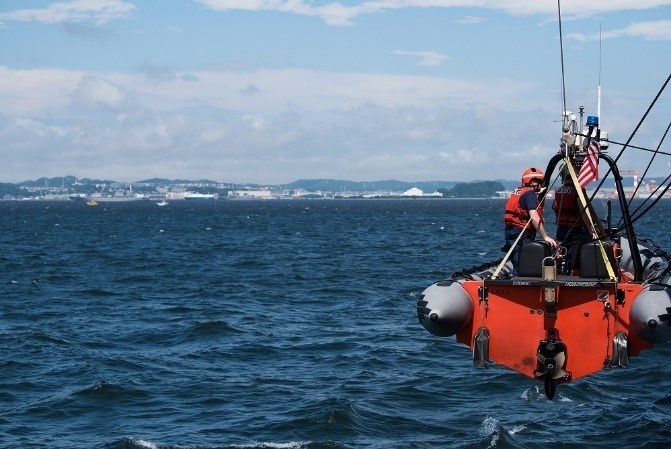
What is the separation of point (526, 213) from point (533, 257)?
3.94 feet

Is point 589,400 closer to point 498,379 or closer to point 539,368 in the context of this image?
point 498,379

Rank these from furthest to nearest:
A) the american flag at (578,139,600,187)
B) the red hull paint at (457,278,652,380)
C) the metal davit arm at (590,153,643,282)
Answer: the american flag at (578,139,600,187) < the metal davit arm at (590,153,643,282) < the red hull paint at (457,278,652,380)

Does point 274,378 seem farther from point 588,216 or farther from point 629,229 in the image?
point 629,229

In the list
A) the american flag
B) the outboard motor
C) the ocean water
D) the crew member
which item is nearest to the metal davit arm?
the american flag

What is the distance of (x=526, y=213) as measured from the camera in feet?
48.1

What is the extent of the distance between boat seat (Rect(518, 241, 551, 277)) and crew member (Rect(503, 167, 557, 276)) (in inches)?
13.2

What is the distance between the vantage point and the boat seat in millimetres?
13562

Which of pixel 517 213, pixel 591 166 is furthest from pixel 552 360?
pixel 591 166

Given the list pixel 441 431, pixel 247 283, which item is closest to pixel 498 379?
pixel 441 431

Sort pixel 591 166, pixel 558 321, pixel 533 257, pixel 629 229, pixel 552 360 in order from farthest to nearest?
1. pixel 591 166
2. pixel 629 229
3. pixel 533 257
4. pixel 558 321
5. pixel 552 360

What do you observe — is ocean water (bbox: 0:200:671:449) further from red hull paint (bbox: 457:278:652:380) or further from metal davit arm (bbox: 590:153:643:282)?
metal davit arm (bbox: 590:153:643:282)

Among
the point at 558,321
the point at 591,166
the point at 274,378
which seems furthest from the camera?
the point at 274,378

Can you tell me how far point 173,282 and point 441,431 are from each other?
2516 cm

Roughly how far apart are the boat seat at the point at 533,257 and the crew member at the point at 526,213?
1.10ft
